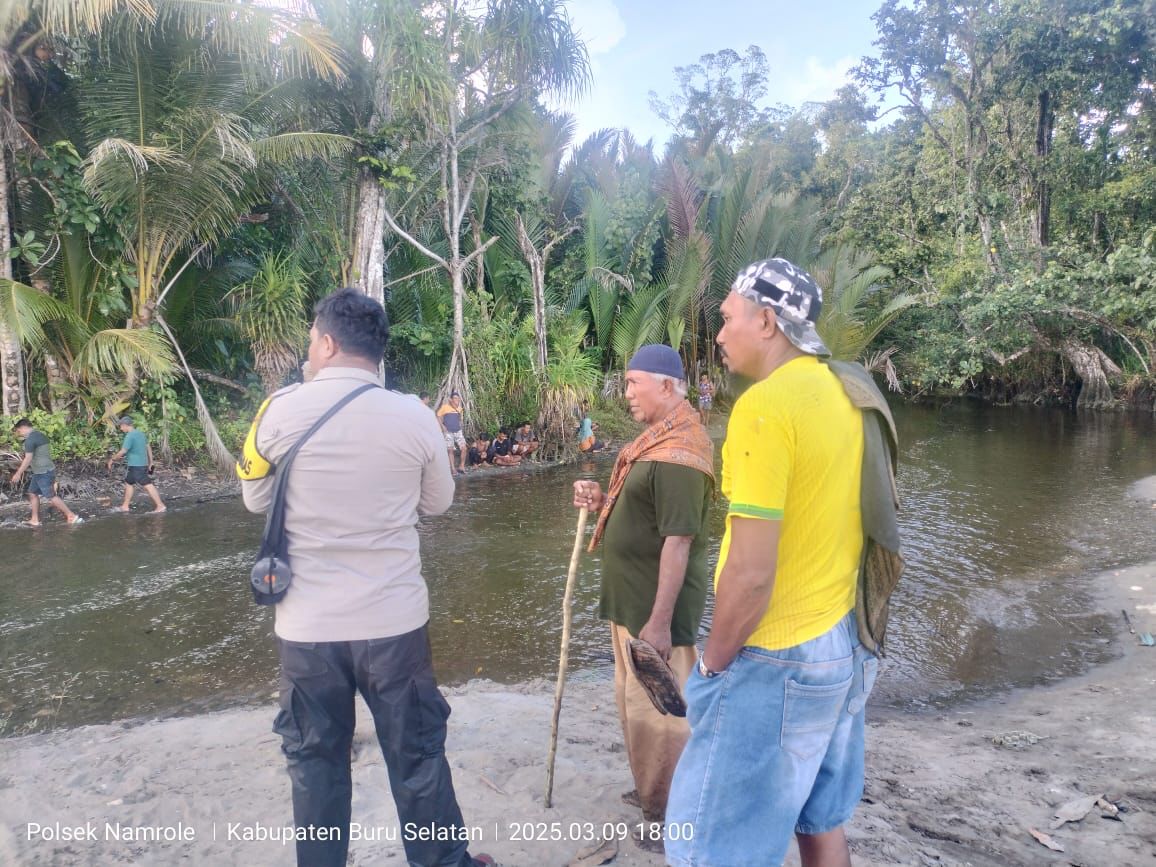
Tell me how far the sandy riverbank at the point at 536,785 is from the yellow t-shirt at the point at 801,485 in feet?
4.64

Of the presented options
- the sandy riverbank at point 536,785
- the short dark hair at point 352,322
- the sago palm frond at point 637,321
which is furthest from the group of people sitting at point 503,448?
the short dark hair at point 352,322

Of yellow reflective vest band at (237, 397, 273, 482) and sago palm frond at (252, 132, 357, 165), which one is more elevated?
sago palm frond at (252, 132, 357, 165)

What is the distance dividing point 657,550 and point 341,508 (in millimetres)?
1165

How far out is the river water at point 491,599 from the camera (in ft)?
17.2

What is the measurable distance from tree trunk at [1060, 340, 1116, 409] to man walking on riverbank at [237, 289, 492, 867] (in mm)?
20448

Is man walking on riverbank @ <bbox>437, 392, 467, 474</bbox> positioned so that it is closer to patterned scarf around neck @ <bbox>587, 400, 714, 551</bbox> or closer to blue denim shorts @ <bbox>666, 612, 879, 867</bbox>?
patterned scarf around neck @ <bbox>587, 400, 714, 551</bbox>

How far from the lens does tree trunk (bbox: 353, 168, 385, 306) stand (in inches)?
486

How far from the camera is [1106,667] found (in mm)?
5547

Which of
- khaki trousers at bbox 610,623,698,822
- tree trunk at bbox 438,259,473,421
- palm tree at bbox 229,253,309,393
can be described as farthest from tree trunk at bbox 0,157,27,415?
khaki trousers at bbox 610,623,698,822

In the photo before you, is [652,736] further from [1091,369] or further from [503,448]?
[1091,369]

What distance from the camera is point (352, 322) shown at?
2484mm

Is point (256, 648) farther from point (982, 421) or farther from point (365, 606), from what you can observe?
point (982, 421)

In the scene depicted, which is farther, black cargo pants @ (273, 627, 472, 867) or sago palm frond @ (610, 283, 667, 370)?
sago palm frond @ (610, 283, 667, 370)

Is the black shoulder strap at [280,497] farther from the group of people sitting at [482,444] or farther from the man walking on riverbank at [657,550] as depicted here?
the group of people sitting at [482,444]
